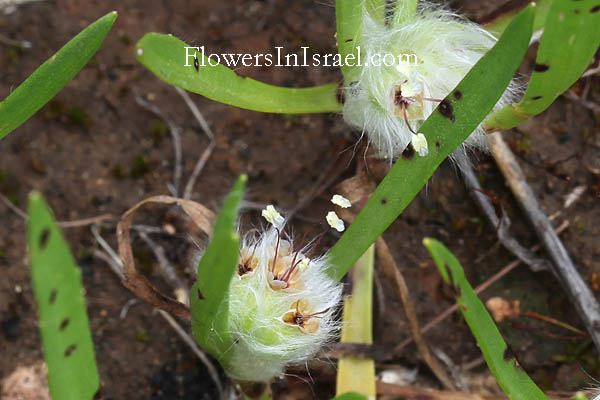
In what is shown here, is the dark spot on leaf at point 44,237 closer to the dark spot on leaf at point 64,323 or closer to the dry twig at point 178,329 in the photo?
the dark spot on leaf at point 64,323

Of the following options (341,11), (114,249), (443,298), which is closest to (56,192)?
(114,249)

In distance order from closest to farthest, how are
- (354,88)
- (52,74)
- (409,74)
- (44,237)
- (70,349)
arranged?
(44,237) → (70,349) → (52,74) → (409,74) → (354,88)

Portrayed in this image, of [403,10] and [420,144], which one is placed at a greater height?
[403,10]

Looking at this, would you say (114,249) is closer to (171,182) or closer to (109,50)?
(171,182)

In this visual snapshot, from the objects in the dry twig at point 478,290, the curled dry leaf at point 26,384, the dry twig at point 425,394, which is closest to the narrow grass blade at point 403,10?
the dry twig at point 478,290

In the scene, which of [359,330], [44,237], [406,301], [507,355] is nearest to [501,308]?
[406,301]

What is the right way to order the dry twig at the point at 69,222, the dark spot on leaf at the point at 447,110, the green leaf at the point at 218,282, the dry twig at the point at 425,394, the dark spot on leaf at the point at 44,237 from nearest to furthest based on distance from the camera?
the dark spot on leaf at the point at 44,237, the green leaf at the point at 218,282, the dark spot on leaf at the point at 447,110, the dry twig at the point at 425,394, the dry twig at the point at 69,222

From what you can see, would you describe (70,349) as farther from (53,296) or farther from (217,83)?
(217,83)
